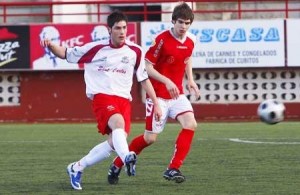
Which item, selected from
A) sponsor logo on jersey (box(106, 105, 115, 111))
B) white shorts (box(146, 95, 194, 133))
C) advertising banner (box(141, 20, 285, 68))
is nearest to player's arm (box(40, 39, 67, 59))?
sponsor logo on jersey (box(106, 105, 115, 111))

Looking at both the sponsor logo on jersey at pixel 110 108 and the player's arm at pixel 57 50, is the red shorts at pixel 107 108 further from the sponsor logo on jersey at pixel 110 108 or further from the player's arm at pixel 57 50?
the player's arm at pixel 57 50

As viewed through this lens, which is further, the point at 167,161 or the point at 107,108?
the point at 167,161

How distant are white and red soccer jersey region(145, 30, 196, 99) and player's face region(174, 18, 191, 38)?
0.12 m

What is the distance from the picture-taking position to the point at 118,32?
11234mm

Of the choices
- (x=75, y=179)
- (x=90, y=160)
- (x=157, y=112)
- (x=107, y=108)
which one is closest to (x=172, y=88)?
(x=157, y=112)

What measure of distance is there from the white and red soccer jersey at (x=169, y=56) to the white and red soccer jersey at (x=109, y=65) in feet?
2.03

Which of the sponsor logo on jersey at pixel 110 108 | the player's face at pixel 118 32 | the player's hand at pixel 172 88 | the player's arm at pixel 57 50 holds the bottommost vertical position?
the sponsor logo on jersey at pixel 110 108

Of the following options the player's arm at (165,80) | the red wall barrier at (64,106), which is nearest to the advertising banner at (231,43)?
the red wall barrier at (64,106)

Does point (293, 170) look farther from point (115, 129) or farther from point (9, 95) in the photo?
point (9, 95)

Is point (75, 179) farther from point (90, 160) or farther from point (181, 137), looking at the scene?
point (181, 137)

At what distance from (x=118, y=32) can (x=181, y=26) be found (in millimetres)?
1005

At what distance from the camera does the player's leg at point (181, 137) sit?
458 inches

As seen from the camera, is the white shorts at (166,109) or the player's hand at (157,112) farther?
the white shorts at (166,109)

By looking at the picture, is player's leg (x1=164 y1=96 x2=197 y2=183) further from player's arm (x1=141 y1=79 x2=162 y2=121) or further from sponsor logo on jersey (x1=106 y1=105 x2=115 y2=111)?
sponsor logo on jersey (x1=106 y1=105 x2=115 y2=111)
